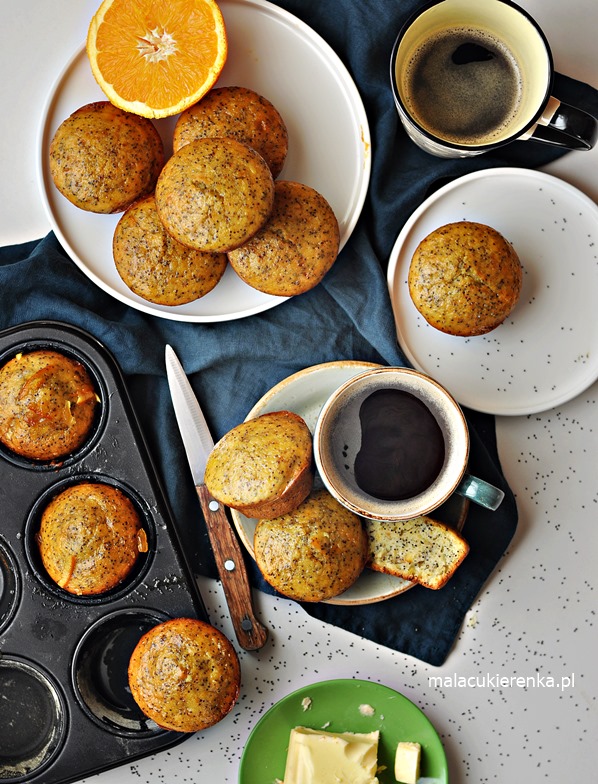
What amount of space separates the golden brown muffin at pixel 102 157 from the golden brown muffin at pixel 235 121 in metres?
0.10

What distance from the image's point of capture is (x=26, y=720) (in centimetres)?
207

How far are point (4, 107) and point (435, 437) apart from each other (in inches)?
58.1

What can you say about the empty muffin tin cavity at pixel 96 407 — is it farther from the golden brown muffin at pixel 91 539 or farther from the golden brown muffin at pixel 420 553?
the golden brown muffin at pixel 420 553

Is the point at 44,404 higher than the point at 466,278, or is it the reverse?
the point at 466,278

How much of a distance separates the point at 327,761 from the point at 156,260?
4.65 feet

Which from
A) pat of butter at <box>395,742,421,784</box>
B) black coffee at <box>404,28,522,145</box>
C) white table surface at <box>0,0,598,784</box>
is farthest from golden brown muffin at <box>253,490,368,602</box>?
black coffee at <box>404,28,522,145</box>

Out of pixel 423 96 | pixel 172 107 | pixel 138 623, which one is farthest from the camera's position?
pixel 138 623

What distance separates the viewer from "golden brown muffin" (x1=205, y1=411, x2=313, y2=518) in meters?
1.71

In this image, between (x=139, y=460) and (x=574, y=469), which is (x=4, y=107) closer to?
(x=139, y=460)

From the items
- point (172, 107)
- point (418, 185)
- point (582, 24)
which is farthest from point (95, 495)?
point (582, 24)

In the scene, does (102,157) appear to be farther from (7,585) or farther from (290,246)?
(7,585)

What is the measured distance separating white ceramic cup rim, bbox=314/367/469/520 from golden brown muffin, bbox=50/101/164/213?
2.45 feet

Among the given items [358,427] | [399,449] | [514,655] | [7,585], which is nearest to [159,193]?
[358,427]

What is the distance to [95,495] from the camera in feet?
6.24
